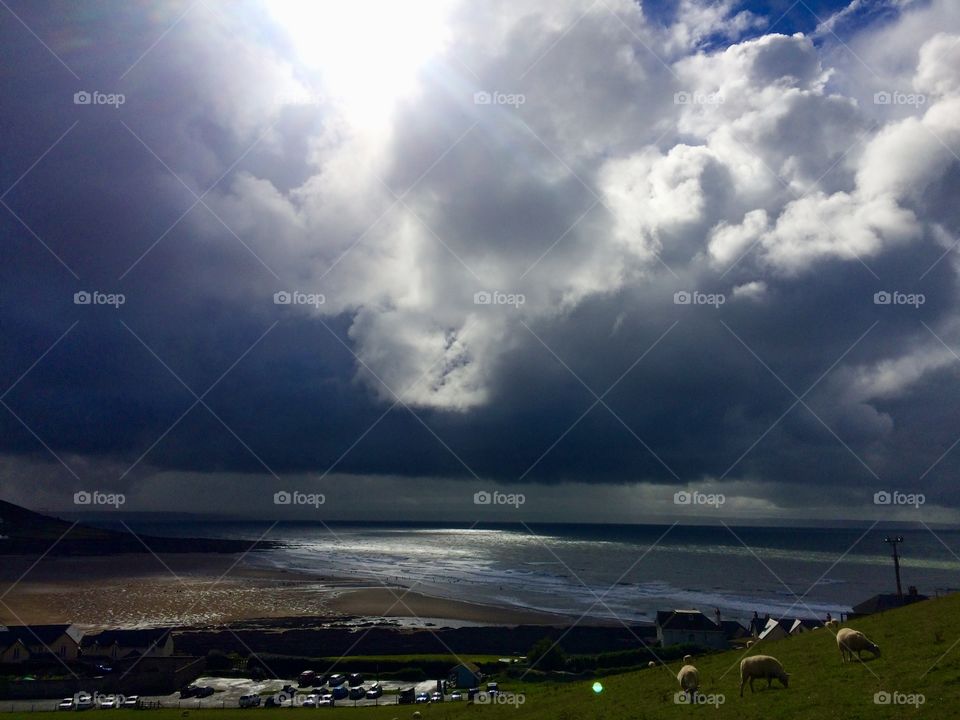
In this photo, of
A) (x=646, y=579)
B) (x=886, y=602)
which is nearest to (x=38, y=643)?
(x=886, y=602)

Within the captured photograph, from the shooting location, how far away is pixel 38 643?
5200 centimetres

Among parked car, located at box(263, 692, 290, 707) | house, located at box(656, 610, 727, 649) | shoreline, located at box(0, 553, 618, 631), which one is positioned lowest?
parked car, located at box(263, 692, 290, 707)

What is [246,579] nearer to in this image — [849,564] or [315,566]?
[315,566]

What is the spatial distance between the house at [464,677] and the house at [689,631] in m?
16.5

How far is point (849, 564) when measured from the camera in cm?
16975

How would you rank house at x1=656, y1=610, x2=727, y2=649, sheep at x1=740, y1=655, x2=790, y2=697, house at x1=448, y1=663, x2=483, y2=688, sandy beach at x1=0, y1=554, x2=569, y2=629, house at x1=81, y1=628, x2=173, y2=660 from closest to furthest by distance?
sheep at x1=740, y1=655, x2=790, y2=697, house at x1=448, y1=663, x2=483, y2=688, house at x1=656, y1=610, x2=727, y2=649, house at x1=81, y1=628, x2=173, y2=660, sandy beach at x1=0, y1=554, x2=569, y2=629

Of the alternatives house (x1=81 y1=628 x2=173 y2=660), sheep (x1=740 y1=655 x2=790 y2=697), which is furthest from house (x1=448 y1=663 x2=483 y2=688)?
sheep (x1=740 y1=655 x2=790 y2=697)

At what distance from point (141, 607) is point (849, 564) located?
16601 centimetres

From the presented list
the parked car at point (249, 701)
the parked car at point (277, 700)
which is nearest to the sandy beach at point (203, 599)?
the parked car at point (277, 700)

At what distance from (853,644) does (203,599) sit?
89.4 m

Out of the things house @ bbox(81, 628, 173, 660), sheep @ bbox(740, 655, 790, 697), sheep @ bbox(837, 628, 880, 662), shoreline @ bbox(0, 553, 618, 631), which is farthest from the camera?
shoreline @ bbox(0, 553, 618, 631)

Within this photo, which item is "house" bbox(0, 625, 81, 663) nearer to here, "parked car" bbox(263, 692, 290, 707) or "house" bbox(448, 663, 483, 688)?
"parked car" bbox(263, 692, 290, 707)

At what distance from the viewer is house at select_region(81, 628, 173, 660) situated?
51109 mm

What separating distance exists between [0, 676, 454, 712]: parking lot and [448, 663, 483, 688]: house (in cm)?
143
